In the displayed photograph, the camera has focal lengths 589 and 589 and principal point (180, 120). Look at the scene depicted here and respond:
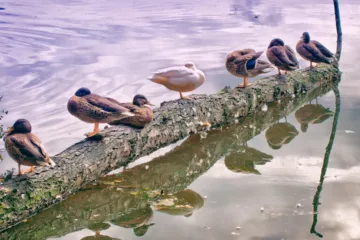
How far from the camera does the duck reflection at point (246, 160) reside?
22.4 ft

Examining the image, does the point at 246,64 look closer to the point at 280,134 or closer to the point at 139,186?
the point at 280,134

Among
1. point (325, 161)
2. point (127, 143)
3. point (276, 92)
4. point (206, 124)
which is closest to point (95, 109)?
point (127, 143)

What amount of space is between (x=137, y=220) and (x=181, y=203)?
54 centimetres

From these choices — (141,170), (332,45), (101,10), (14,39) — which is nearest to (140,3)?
(101,10)

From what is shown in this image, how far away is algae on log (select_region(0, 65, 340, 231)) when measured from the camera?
5.55 m

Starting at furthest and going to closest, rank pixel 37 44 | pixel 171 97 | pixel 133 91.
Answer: pixel 37 44
pixel 133 91
pixel 171 97

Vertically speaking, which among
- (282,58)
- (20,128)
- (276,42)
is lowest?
(20,128)

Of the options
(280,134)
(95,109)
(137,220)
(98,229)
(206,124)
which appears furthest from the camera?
(280,134)

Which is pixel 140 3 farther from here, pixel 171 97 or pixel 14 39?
pixel 171 97

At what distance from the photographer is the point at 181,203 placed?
5969 millimetres

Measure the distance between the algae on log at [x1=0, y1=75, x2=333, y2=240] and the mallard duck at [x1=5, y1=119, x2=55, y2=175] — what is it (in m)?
0.56

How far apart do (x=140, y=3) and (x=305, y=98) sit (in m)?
13.4

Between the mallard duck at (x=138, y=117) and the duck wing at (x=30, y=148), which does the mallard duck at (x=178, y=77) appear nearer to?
the mallard duck at (x=138, y=117)

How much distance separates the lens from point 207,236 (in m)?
5.28
